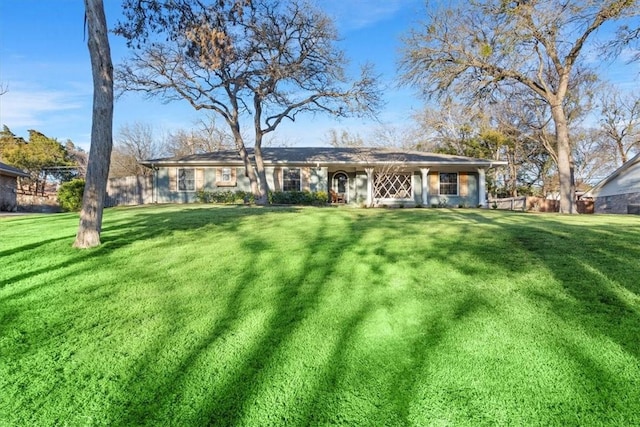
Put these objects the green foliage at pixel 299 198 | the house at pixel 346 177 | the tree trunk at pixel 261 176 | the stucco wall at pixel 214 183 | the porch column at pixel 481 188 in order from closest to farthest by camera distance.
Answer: the tree trunk at pixel 261 176, the green foliage at pixel 299 198, the house at pixel 346 177, the porch column at pixel 481 188, the stucco wall at pixel 214 183

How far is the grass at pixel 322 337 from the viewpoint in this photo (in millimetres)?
1998

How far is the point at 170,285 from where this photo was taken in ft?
12.2

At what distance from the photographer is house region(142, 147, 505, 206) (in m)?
18.8

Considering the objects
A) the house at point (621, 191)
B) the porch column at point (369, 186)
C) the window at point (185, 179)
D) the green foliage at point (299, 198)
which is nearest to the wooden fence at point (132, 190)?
the window at point (185, 179)

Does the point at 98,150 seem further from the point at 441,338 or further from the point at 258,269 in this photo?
the point at 441,338

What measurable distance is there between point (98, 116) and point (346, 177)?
50.7ft

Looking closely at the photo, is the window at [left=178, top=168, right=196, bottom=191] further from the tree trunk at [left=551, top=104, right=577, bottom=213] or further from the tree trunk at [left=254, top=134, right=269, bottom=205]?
the tree trunk at [left=551, top=104, right=577, bottom=213]

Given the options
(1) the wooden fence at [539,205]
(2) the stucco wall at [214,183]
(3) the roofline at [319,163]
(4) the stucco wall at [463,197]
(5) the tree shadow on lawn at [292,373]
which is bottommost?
(5) the tree shadow on lawn at [292,373]

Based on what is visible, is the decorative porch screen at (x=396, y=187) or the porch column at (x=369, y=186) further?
the decorative porch screen at (x=396, y=187)

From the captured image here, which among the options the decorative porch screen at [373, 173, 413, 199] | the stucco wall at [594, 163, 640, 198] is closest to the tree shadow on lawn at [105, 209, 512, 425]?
the decorative porch screen at [373, 173, 413, 199]

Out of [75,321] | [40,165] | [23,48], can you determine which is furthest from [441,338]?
[40,165]

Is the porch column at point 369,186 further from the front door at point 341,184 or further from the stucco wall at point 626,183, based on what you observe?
the stucco wall at point 626,183

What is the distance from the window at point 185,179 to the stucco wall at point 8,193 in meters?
8.40

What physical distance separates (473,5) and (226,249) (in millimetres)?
15530
